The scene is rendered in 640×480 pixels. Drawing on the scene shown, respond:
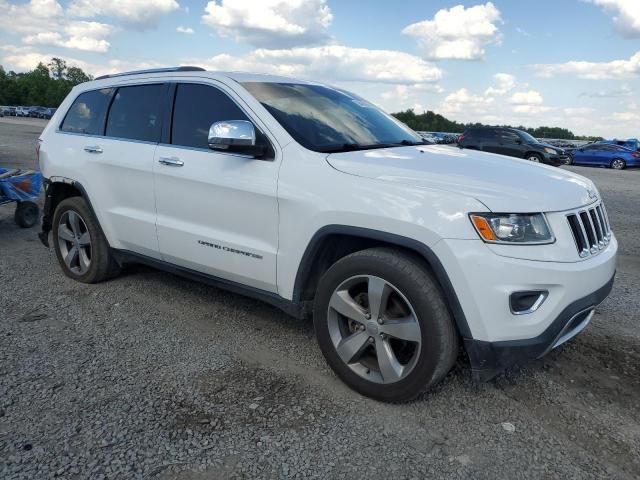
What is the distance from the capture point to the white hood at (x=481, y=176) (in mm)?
2748

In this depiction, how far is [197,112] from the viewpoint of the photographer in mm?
4004

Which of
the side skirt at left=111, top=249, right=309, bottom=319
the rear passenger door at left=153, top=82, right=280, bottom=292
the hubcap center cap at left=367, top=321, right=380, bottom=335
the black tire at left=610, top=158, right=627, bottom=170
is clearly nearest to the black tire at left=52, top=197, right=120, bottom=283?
the side skirt at left=111, top=249, right=309, bottom=319

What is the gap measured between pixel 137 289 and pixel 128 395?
1.96 meters

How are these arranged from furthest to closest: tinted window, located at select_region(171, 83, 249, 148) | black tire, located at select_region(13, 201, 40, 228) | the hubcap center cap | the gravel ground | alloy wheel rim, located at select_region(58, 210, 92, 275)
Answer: black tire, located at select_region(13, 201, 40, 228) < alloy wheel rim, located at select_region(58, 210, 92, 275) < tinted window, located at select_region(171, 83, 249, 148) < the hubcap center cap < the gravel ground

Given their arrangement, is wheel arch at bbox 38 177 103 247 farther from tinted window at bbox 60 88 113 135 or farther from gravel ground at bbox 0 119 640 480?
gravel ground at bbox 0 119 640 480

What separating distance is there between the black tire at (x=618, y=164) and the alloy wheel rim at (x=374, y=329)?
2724cm

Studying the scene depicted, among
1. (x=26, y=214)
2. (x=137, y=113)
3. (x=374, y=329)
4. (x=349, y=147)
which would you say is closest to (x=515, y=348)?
(x=374, y=329)

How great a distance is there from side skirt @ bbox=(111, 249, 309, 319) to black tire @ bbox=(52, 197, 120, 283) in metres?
0.16

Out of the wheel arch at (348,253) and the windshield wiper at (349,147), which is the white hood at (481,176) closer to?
the windshield wiper at (349,147)

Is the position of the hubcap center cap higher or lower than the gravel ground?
higher

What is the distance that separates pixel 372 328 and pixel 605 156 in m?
27.8

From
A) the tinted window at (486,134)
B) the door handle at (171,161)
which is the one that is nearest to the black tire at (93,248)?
the door handle at (171,161)

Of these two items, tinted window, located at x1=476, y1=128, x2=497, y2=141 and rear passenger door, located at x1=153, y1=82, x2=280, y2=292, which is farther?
tinted window, located at x1=476, y1=128, x2=497, y2=141

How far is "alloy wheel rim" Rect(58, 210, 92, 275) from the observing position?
195 inches
